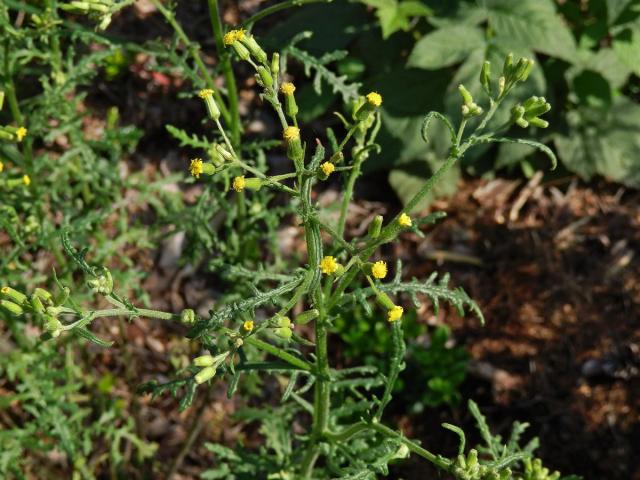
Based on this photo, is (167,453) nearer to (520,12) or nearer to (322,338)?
(322,338)

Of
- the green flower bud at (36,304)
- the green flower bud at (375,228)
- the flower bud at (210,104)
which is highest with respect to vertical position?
the flower bud at (210,104)

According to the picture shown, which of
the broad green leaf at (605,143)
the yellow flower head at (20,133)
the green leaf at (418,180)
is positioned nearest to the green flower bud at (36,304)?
the yellow flower head at (20,133)

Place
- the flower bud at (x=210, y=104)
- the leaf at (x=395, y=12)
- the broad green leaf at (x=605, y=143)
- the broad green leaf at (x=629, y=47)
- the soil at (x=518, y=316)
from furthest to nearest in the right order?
the broad green leaf at (x=605, y=143)
the broad green leaf at (x=629, y=47)
the leaf at (x=395, y=12)
the soil at (x=518, y=316)
the flower bud at (x=210, y=104)

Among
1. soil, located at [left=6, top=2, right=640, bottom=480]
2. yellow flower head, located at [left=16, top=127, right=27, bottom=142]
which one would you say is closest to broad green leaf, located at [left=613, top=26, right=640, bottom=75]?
soil, located at [left=6, top=2, right=640, bottom=480]

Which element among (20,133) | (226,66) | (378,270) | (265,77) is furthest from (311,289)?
(20,133)

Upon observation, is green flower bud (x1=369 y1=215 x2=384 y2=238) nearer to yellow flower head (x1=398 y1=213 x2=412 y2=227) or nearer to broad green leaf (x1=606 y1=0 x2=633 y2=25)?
yellow flower head (x1=398 y1=213 x2=412 y2=227)

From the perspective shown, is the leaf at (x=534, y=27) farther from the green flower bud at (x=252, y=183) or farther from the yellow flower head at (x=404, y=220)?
the green flower bud at (x=252, y=183)

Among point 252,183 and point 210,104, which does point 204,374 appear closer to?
point 252,183
